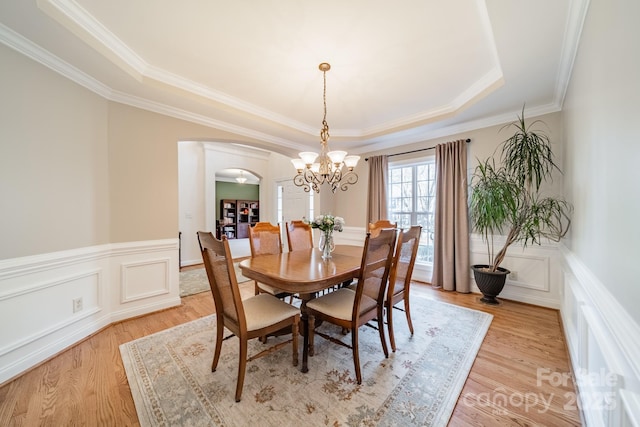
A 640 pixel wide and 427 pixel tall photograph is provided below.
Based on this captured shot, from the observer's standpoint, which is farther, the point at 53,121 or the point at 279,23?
the point at 53,121

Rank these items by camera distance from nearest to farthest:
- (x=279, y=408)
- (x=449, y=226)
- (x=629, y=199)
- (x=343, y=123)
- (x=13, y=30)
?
(x=629, y=199), (x=279, y=408), (x=13, y=30), (x=449, y=226), (x=343, y=123)

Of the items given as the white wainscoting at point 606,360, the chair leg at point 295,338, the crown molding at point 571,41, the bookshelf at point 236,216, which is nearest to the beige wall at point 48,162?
the chair leg at point 295,338

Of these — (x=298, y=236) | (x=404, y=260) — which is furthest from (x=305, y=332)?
(x=298, y=236)

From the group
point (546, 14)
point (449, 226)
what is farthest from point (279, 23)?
point (449, 226)

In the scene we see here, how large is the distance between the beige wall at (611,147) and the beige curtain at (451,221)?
1.82 m

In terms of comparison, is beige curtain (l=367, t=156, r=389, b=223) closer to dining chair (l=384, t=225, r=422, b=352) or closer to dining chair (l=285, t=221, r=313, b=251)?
dining chair (l=285, t=221, r=313, b=251)

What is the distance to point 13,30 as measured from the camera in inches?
66.9

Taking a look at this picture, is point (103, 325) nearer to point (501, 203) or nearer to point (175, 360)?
point (175, 360)

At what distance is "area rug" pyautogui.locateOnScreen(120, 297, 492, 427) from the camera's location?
142 centimetres

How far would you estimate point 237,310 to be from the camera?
5.04 feet

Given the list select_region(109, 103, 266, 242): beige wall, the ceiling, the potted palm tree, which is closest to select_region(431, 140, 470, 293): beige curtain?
the potted palm tree

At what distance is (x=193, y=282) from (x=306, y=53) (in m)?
3.82

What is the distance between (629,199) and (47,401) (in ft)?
10.7

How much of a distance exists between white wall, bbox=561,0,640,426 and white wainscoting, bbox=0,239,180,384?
340cm
